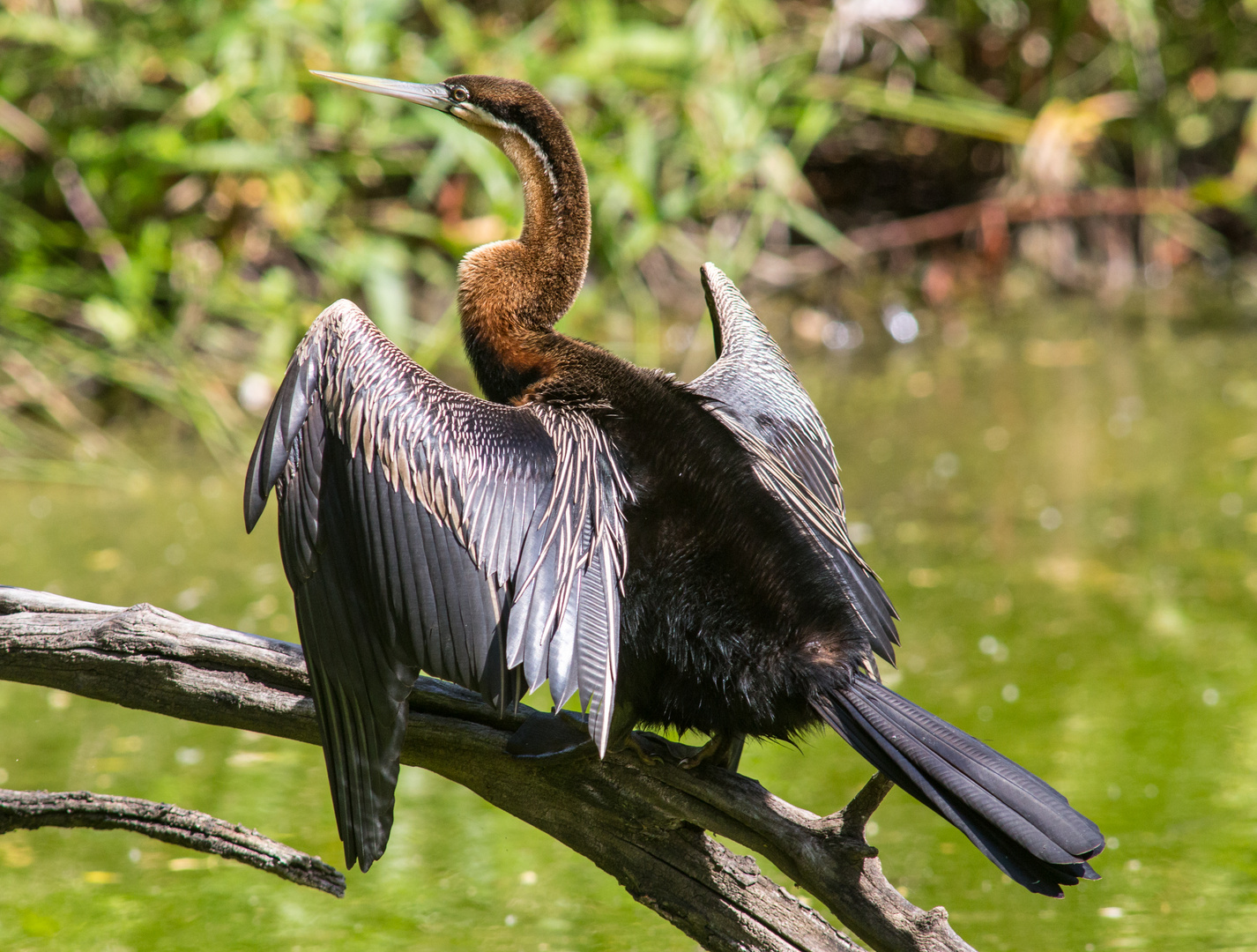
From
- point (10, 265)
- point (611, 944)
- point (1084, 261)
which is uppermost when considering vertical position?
point (1084, 261)

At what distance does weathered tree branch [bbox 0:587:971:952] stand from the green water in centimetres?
53

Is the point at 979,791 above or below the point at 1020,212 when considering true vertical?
below

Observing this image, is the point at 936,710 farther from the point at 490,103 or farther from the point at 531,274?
the point at 490,103

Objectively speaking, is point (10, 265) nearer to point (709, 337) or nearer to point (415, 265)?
point (415, 265)

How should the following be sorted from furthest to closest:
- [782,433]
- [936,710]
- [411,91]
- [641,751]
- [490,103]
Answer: [936,710], [411,91], [490,103], [782,433], [641,751]

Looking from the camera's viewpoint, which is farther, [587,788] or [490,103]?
[490,103]

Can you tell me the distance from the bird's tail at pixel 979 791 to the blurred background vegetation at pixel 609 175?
4.07 meters

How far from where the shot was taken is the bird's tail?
185 cm

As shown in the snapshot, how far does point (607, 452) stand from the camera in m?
2.31

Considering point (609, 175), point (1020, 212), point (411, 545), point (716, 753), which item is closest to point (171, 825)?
point (411, 545)

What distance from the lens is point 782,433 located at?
2719 millimetres

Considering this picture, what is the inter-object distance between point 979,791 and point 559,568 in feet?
2.29

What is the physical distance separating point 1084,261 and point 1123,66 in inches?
42.1

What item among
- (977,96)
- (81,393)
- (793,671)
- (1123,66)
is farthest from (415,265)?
(793,671)
